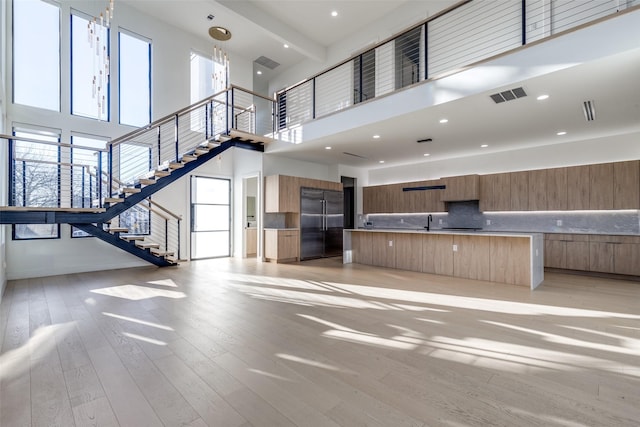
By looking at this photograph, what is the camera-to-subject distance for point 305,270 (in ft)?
22.1

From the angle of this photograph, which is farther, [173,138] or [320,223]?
[320,223]

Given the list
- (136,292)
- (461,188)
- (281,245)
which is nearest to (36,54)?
(136,292)

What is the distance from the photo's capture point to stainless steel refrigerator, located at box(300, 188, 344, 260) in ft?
27.4

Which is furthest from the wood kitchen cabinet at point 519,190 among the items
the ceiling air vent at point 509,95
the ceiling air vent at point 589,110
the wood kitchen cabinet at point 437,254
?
the ceiling air vent at point 509,95

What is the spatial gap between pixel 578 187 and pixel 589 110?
7.56 ft

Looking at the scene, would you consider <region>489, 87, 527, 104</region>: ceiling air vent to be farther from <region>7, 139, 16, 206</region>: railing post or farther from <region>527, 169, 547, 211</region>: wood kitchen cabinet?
<region>7, 139, 16, 206</region>: railing post

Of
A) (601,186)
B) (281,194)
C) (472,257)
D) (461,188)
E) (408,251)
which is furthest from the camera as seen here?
(461,188)

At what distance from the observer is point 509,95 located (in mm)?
4258

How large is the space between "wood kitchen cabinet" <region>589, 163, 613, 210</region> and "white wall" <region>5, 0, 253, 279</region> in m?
9.15

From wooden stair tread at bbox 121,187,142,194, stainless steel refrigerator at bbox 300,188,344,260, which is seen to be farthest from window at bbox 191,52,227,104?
stainless steel refrigerator at bbox 300,188,344,260

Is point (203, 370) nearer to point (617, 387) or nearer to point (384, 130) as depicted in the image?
point (617, 387)

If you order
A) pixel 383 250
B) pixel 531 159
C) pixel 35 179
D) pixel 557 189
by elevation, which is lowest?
pixel 383 250

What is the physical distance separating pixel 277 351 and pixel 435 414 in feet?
4.53

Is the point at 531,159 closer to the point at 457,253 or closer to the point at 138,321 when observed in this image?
the point at 457,253
